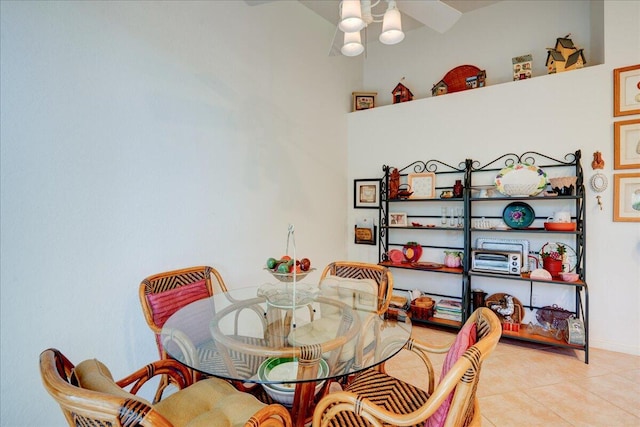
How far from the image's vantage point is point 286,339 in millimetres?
1532

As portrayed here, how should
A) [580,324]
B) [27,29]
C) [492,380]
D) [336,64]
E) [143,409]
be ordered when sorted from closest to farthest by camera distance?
[143,409], [27,29], [492,380], [580,324], [336,64]

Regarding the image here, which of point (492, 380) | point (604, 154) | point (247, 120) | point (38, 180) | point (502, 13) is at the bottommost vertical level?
point (492, 380)

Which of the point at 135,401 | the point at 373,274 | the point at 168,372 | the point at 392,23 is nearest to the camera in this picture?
the point at 135,401

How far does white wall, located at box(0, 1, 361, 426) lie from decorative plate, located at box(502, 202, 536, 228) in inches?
85.2

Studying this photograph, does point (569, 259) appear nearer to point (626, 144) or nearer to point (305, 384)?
point (626, 144)

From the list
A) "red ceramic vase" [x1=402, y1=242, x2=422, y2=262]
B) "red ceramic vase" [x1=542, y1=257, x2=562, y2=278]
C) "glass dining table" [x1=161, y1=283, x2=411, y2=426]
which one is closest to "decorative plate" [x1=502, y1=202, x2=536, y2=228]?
"red ceramic vase" [x1=542, y1=257, x2=562, y2=278]

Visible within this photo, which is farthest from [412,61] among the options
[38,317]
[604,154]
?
[38,317]

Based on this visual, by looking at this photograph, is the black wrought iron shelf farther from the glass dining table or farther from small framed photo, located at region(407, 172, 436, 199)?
the glass dining table

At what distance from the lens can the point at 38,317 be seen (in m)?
1.60

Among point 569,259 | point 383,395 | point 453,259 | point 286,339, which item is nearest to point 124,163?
point 286,339

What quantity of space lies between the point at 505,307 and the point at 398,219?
1371 millimetres

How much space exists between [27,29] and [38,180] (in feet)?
2.51

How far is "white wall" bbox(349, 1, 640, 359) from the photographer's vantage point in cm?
266

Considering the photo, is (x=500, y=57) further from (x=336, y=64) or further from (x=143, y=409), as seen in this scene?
(x=143, y=409)
